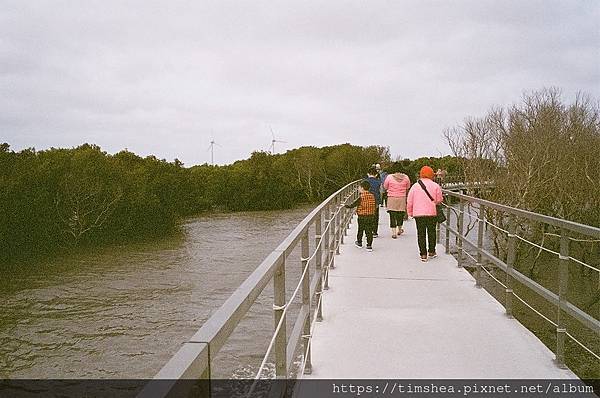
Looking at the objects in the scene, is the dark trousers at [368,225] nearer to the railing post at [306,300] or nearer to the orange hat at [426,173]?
the orange hat at [426,173]

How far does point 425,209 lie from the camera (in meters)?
7.90

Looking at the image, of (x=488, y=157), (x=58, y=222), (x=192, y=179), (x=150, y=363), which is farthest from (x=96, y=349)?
(x=192, y=179)

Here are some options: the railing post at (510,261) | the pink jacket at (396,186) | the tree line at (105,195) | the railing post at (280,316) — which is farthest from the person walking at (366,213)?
the tree line at (105,195)

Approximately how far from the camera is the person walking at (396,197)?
401 inches

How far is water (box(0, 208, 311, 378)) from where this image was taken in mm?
18391

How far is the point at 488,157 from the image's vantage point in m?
38.6

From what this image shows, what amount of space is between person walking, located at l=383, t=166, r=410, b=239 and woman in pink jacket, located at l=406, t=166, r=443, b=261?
7.04ft

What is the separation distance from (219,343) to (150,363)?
58.4ft

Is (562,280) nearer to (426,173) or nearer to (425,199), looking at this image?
(425,199)

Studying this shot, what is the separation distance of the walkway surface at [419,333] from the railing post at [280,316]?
38.5 inches

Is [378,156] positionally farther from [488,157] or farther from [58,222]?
[58,222]

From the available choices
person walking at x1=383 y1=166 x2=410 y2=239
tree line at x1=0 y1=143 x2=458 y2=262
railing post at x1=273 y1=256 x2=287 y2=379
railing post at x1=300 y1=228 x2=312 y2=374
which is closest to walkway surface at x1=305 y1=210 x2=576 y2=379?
railing post at x1=300 y1=228 x2=312 y2=374

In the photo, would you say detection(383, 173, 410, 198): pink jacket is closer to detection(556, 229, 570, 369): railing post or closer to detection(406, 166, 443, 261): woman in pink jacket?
detection(406, 166, 443, 261): woman in pink jacket

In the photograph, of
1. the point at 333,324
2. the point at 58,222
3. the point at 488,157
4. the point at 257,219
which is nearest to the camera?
the point at 333,324
